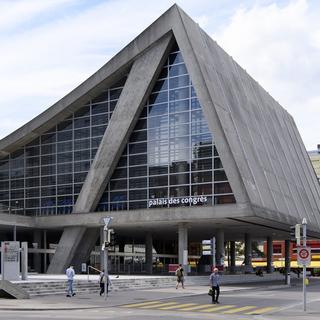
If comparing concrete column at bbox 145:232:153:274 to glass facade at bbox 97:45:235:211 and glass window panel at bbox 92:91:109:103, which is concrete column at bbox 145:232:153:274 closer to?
glass facade at bbox 97:45:235:211

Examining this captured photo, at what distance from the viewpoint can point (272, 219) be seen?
183 feet

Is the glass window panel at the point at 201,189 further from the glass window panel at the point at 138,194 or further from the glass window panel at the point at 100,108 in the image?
the glass window panel at the point at 100,108

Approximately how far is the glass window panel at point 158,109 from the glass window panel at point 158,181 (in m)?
5.91

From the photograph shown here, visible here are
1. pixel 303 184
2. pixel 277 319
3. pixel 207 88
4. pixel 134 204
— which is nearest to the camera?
pixel 277 319

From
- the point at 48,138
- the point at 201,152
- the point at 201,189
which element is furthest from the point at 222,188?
Result: the point at 48,138

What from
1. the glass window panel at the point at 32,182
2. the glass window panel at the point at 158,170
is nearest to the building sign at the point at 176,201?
the glass window panel at the point at 158,170

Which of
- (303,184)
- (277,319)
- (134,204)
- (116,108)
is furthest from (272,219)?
(277,319)

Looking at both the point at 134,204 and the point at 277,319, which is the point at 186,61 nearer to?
the point at 134,204

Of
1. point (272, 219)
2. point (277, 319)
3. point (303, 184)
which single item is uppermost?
point (303, 184)

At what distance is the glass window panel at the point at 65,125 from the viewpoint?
6309 cm

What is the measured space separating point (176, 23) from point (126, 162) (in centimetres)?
1356

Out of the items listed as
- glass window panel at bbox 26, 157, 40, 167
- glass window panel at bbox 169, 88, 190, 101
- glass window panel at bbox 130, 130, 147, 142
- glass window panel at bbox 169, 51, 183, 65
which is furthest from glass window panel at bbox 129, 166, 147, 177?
glass window panel at bbox 26, 157, 40, 167

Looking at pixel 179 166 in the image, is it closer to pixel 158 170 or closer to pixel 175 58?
pixel 158 170

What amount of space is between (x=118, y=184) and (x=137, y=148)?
386 cm
